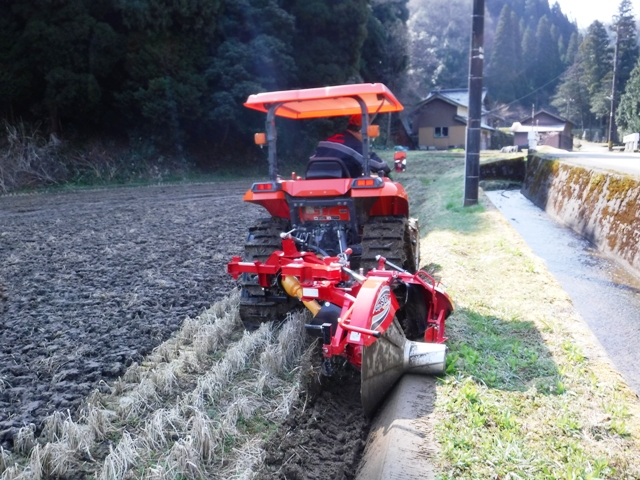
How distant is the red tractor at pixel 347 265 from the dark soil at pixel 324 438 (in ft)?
0.66

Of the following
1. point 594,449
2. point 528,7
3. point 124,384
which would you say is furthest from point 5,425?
point 528,7

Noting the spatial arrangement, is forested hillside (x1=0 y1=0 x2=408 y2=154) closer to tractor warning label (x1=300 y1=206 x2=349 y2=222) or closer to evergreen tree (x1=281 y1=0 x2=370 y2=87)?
evergreen tree (x1=281 y1=0 x2=370 y2=87)

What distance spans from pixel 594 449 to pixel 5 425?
10.2 ft

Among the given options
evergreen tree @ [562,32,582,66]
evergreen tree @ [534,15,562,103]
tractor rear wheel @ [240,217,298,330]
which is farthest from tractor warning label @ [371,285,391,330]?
evergreen tree @ [562,32,582,66]

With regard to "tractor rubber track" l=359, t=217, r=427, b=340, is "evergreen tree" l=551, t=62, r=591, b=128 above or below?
above

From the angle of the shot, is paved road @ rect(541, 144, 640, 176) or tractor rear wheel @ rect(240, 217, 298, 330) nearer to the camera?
tractor rear wheel @ rect(240, 217, 298, 330)

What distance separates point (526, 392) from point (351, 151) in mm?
2555

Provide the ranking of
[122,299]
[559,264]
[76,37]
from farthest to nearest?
[76,37] < [559,264] < [122,299]

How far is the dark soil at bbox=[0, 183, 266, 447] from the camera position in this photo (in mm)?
3861

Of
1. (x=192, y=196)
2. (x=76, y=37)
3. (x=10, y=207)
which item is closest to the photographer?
(x=10, y=207)

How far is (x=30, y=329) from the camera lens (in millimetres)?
4840

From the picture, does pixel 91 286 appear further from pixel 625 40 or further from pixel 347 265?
pixel 625 40

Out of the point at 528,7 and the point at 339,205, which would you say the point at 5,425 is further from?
the point at 528,7

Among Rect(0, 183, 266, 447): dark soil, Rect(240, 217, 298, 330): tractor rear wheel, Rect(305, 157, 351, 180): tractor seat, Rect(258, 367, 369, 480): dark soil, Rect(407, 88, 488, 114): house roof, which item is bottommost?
Rect(258, 367, 369, 480): dark soil
